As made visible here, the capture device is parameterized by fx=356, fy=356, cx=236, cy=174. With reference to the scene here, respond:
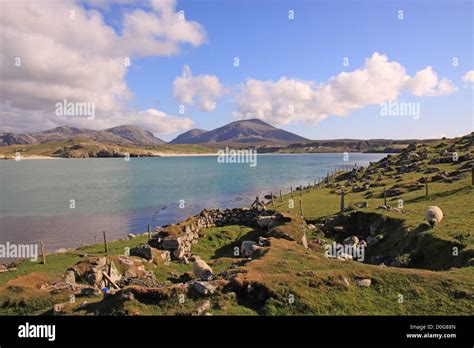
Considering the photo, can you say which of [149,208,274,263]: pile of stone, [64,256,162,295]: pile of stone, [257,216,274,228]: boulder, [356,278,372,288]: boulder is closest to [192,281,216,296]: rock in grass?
[64,256,162,295]: pile of stone

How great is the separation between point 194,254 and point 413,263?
78.3 ft

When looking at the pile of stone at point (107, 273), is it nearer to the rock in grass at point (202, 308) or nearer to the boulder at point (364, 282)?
the rock in grass at point (202, 308)

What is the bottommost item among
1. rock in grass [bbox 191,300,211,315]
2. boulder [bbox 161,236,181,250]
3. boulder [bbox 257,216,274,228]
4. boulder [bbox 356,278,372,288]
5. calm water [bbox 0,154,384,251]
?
calm water [bbox 0,154,384,251]

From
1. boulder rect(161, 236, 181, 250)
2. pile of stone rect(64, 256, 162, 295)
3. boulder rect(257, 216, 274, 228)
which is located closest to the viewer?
pile of stone rect(64, 256, 162, 295)

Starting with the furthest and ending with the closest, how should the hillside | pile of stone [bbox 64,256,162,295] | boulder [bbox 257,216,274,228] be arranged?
boulder [bbox 257,216,274,228], pile of stone [bbox 64,256,162,295], the hillside

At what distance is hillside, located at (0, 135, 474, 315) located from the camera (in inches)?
746

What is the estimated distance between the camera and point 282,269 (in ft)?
82.6

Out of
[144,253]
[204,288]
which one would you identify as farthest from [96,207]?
[204,288]

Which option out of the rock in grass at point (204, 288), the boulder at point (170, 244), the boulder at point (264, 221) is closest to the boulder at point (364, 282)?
the rock in grass at point (204, 288)

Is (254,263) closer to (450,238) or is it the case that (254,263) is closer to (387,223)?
(450,238)

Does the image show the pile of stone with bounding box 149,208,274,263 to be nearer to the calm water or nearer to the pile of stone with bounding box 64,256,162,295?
the pile of stone with bounding box 64,256,162,295

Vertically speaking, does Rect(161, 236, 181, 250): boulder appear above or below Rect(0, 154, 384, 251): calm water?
above

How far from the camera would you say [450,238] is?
3108 cm
